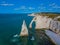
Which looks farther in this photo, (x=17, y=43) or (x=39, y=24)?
(x=39, y=24)

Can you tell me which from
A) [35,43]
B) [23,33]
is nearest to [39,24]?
[23,33]

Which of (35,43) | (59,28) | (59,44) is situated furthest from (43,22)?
(59,44)

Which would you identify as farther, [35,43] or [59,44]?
[35,43]

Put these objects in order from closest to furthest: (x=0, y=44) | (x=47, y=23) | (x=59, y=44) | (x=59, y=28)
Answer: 1. (x=59, y=44)
2. (x=0, y=44)
3. (x=59, y=28)
4. (x=47, y=23)

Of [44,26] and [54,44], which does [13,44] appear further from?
[44,26]

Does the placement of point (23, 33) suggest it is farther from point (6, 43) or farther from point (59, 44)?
point (59, 44)

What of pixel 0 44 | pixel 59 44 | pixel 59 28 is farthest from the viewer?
pixel 59 28

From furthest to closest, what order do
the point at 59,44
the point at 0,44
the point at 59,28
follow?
1. the point at 59,28
2. the point at 0,44
3. the point at 59,44

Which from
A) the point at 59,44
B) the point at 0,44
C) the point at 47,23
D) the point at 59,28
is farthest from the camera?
the point at 47,23

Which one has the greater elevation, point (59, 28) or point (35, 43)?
point (59, 28)
